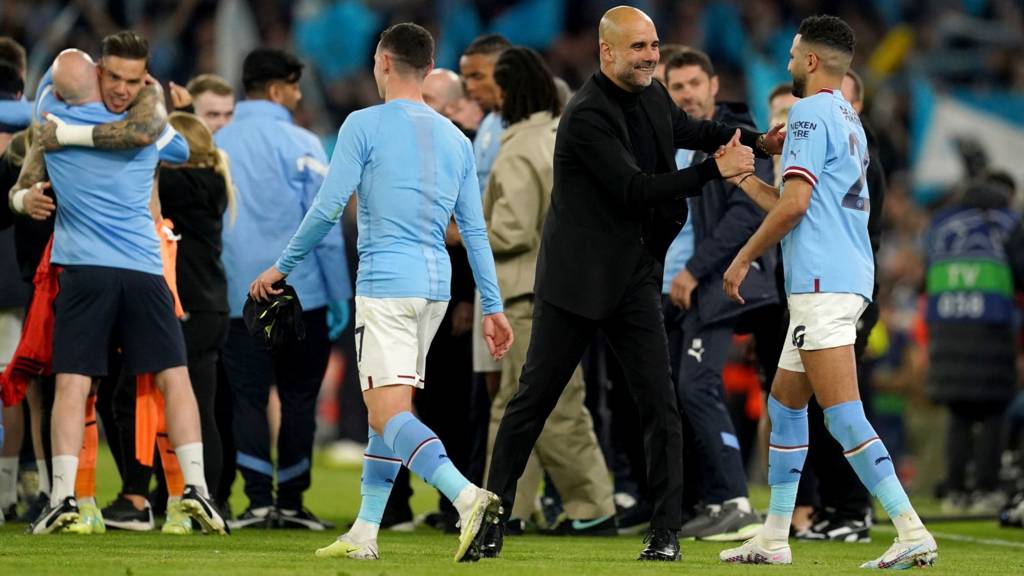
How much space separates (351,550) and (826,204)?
7.96 ft

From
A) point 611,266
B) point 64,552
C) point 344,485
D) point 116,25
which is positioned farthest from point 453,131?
point 116,25

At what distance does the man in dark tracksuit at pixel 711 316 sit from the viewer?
9047mm

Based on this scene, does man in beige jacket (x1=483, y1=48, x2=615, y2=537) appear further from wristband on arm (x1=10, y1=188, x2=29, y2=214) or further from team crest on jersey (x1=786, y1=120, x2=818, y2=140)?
wristband on arm (x1=10, y1=188, x2=29, y2=214)

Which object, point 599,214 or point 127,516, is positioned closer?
point 599,214

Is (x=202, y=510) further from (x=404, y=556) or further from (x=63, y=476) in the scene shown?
(x=404, y=556)

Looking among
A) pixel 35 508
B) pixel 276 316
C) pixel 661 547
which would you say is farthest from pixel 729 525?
pixel 35 508

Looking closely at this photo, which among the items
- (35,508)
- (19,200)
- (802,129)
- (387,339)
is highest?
(802,129)

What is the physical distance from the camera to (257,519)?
31.2 ft

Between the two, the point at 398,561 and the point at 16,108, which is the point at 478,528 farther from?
the point at 16,108

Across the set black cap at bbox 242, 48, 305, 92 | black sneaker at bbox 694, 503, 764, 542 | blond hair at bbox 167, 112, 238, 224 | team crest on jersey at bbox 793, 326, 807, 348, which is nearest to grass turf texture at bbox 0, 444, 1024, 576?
black sneaker at bbox 694, 503, 764, 542

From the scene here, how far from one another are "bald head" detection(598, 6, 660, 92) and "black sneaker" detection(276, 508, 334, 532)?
136 inches

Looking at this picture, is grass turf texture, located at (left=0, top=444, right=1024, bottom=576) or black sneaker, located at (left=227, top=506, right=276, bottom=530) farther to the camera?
black sneaker, located at (left=227, top=506, right=276, bottom=530)

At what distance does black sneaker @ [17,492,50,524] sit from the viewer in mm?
9227

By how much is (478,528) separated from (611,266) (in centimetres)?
128
